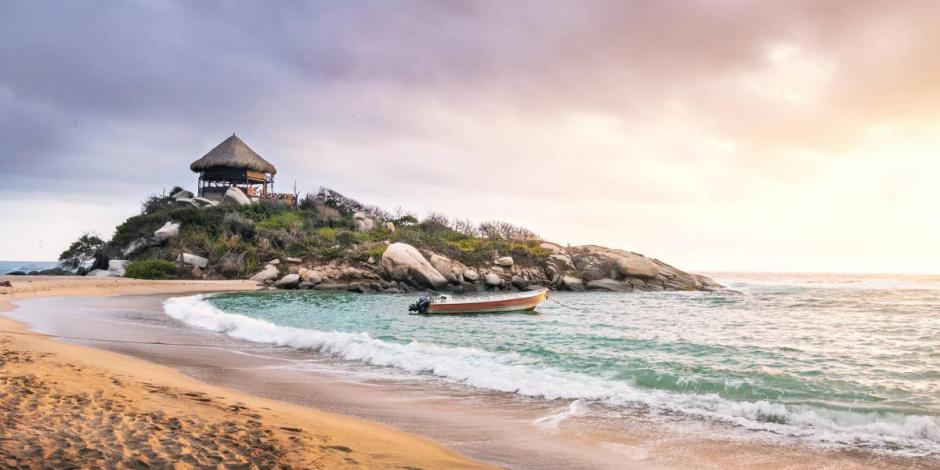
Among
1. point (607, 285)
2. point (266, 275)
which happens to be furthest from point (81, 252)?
point (607, 285)

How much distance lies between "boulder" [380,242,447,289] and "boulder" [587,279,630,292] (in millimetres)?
12189

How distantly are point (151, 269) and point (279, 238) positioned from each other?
946 cm

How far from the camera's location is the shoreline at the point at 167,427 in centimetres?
402

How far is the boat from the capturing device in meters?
23.0

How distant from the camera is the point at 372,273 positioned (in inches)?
1539

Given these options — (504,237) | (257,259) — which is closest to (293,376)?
(257,259)

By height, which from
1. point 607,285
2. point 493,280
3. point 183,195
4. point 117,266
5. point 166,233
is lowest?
point 607,285

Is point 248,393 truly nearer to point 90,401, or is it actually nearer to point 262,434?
point 90,401

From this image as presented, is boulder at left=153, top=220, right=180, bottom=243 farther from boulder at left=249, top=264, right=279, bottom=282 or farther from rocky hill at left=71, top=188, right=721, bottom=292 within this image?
boulder at left=249, top=264, right=279, bottom=282

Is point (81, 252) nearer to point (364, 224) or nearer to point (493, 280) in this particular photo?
point (364, 224)

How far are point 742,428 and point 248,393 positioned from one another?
667cm

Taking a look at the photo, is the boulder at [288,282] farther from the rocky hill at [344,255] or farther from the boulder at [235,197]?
the boulder at [235,197]

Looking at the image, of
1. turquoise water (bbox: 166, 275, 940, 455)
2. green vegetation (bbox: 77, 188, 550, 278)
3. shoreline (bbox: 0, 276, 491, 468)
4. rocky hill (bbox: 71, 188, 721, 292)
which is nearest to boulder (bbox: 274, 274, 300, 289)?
rocky hill (bbox: 71, 188, 721, 292)

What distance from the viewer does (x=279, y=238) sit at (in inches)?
1748
